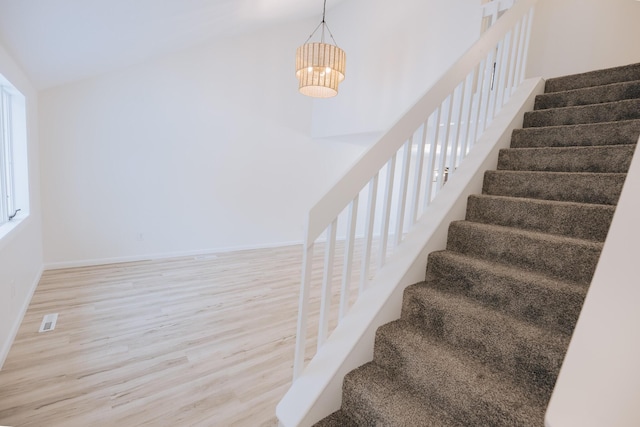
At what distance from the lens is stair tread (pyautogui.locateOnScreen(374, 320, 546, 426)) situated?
997 mm

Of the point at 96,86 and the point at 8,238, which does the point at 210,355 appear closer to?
the point at 8,238

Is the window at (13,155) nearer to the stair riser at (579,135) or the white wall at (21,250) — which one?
the white wall at (21,250)

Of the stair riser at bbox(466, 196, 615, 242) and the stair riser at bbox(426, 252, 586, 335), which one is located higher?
the stair riser at bbox(466, 196, 615, 242)

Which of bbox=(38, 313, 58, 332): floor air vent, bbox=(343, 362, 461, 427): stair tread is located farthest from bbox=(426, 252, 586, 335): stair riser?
bbox=(38, 313, 58, 332): floor air vent

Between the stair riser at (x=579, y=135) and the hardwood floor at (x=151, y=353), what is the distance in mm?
2304

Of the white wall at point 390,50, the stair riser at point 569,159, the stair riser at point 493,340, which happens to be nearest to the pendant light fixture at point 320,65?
the white wall at point 390,50

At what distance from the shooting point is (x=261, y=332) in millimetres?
2523

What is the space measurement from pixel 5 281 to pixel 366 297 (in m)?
2.57

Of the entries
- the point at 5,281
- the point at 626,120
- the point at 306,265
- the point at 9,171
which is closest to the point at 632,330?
the point at 306,265

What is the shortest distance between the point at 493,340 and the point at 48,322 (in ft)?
10.7

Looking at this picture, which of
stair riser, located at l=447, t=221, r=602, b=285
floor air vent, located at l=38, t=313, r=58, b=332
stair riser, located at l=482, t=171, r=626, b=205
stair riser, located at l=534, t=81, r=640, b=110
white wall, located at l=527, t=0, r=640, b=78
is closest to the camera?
stair riser, located at l=447, t=221, r=602, b=285

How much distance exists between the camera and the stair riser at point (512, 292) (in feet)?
3.83

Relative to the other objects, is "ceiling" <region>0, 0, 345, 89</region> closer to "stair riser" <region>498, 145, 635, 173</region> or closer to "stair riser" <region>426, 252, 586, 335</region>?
"stair riser" <region>426, 252, 586, 335</region>

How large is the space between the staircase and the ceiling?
270cm
